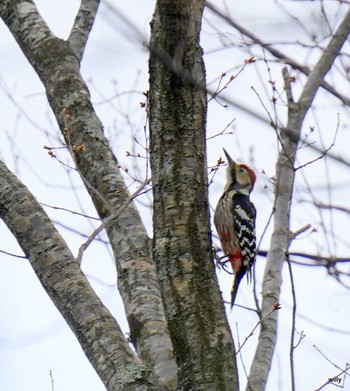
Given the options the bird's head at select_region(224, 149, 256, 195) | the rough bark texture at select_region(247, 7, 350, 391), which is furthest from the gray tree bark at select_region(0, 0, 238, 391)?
the bird's head at select_region(224, 149, 256, 195)

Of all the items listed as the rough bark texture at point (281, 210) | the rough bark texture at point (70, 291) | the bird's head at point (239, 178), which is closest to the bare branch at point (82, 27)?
the rough bark texture at point (281, 210)

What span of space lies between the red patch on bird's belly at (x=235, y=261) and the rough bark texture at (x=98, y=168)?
2.60m

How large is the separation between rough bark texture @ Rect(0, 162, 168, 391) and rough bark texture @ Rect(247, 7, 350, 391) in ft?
5.08

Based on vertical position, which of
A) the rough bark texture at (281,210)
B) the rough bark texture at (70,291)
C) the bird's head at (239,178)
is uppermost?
the bird's head at (239,178)

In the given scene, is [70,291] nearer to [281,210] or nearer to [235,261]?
[281,210]

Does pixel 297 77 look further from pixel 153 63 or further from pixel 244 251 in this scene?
pixel 153 63

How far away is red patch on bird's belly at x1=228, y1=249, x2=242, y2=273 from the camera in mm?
6380

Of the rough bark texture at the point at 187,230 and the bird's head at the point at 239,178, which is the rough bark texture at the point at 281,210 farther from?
the bird's head at the point at 239,178

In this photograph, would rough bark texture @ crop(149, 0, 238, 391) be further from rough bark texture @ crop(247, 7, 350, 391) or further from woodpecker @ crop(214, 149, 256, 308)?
woodpecker @ crop(214, 149, 256, 308)

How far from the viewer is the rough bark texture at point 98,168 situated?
9.00ft

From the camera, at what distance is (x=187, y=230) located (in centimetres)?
234

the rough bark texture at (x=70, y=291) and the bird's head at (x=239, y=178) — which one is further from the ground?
the bird's head at (x=239, y=178)

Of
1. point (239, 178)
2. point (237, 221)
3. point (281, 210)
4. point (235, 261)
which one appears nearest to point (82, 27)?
point (281, 210)

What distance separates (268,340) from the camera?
4141 millimetres
